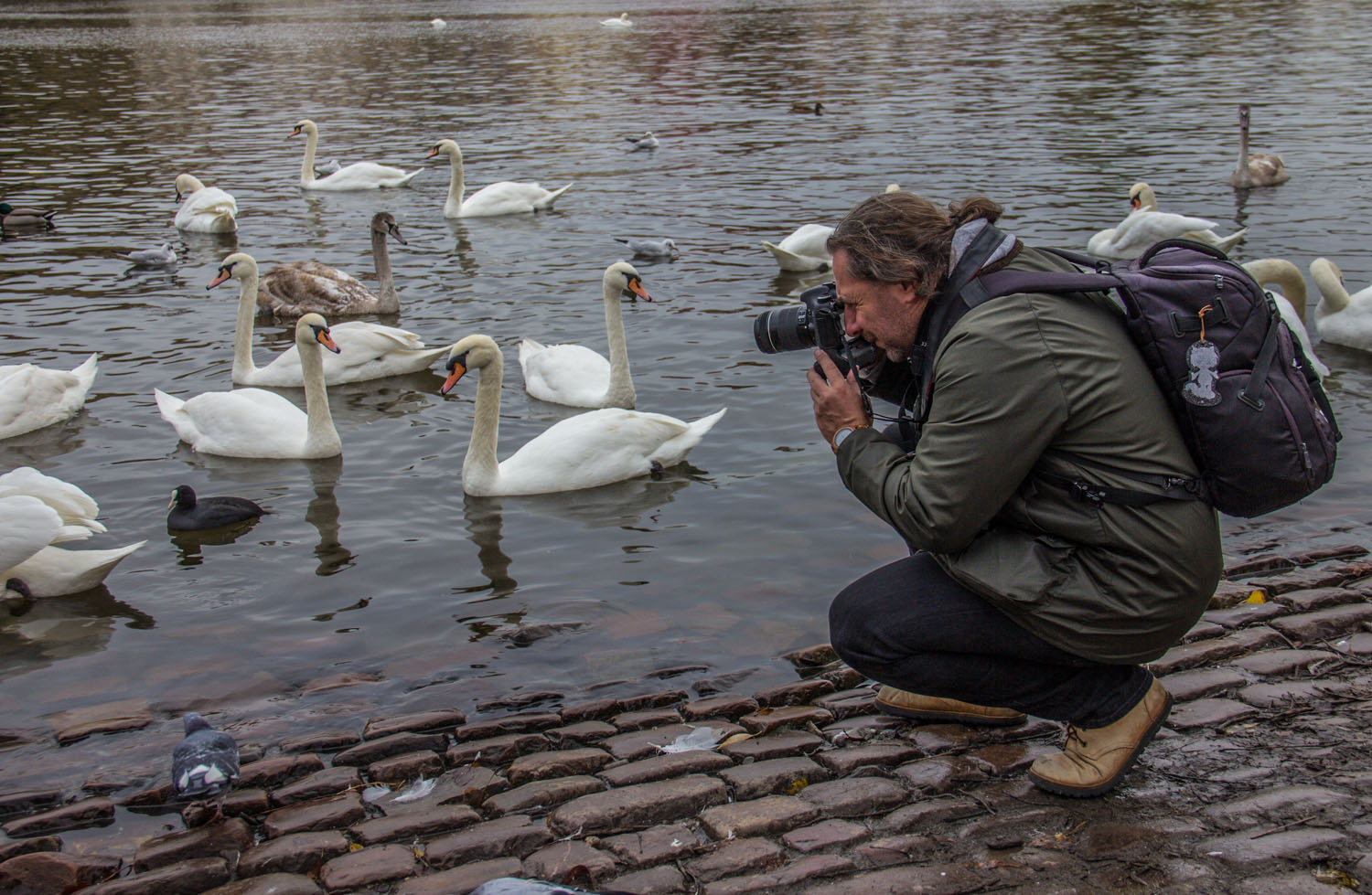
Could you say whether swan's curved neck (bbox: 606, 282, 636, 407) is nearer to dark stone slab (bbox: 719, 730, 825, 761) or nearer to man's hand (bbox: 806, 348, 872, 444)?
dark stone slab (bbox: 719, 730, 825, 761)

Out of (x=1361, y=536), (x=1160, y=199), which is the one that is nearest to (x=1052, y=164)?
Result: (x=1160, y=199)

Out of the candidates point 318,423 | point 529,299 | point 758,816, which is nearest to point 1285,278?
point 529,299

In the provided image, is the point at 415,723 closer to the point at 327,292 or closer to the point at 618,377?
the point at 618,377

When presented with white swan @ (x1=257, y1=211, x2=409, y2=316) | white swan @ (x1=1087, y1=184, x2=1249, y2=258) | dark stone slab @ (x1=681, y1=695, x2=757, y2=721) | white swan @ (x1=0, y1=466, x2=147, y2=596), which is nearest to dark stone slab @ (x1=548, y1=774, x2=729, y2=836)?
dark stone slab @ (x1=681, y1=695, x2=757, y2=721)

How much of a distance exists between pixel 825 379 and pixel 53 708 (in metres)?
3.61

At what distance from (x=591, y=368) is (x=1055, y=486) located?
6.28m

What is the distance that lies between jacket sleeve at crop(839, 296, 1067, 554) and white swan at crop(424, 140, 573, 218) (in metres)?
13.3

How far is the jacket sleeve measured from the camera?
338 centimetres

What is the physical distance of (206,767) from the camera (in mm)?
4223

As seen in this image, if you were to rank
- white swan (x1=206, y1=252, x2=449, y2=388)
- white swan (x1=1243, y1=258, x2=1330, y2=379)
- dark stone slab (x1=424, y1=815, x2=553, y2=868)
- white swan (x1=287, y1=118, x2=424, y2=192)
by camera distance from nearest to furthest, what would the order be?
1. dark stone slab (x1=424, y1=815, x2=553, y2=868)
2. white swan (x1=1243, y1=258, x2=1330, y2=379)
3. white swan (x1=206, y1=252, x2=449, y2=388)
4. white swan (x1=287, y1=118, x2=424, y2=192)

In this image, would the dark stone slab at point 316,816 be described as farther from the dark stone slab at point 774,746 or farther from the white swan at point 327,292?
the white swan at point 327,292

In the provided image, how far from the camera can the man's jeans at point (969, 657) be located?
3.81m

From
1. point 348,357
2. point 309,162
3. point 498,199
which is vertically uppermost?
point 309,162

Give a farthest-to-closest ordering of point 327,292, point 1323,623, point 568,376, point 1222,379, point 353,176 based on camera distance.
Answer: point 353,176 < point 327,292 < point 568,376 < point 1323,623 < point 1222,379
